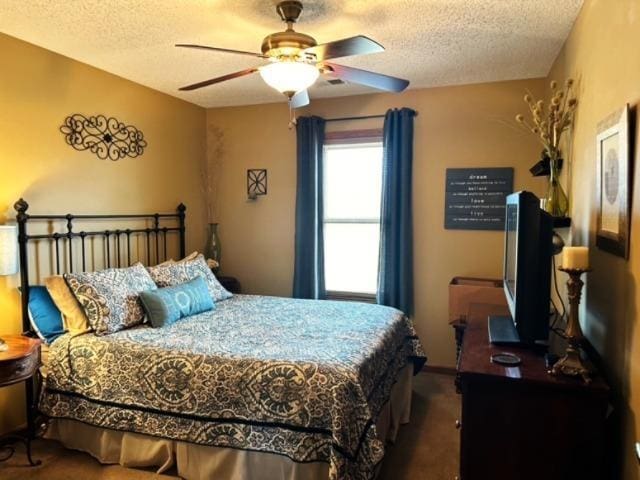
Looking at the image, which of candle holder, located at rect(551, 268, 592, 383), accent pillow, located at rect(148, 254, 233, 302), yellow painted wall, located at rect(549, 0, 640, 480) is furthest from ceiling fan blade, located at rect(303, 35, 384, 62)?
accent pillow, located at rect(148, 254, 233, 302)

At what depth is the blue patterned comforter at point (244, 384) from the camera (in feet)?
6.76

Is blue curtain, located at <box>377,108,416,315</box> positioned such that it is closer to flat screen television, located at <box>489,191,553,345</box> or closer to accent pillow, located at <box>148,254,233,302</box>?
accent pillow, located at <box>148,254,233,302</box>

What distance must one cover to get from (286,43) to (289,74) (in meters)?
0.15

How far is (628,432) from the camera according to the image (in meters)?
1.49

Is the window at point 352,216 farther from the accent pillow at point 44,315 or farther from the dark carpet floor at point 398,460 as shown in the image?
the accent pillow at point 44,315

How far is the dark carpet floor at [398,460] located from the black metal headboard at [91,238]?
2.61 feet

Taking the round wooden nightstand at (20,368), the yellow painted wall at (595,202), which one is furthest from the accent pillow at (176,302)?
the yellow painted wall at (595,202)

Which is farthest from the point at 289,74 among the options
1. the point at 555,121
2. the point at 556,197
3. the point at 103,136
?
the point at 103,136

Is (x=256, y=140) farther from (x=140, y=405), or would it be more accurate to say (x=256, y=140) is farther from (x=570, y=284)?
(x=570, y=284)

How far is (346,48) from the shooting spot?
216 cm

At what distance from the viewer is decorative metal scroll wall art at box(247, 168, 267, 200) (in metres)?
4.59

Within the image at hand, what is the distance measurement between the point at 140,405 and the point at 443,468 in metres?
1.72

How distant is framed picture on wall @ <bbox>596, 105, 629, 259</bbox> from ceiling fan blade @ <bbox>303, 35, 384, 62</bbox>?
1.04m

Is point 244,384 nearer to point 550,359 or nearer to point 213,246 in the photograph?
point 550,359
